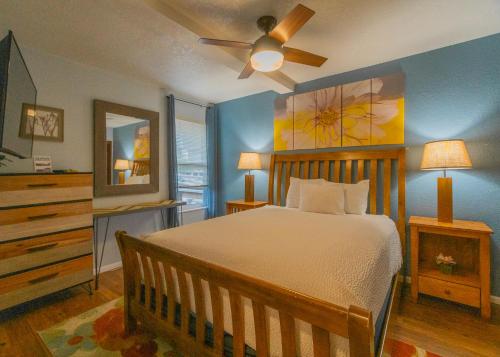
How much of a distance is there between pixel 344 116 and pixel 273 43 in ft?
4.95

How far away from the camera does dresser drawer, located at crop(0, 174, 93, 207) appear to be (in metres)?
1.83

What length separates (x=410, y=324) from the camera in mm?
1840

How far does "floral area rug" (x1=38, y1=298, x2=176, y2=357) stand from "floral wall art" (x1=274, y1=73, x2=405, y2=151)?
2648 mm

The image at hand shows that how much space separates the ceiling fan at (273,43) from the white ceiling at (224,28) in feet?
0.68

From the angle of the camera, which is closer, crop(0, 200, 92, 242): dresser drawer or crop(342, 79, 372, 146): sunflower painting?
crop(0, 200, 92, 242): dresser drawer

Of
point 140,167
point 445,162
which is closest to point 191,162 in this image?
point 140,167

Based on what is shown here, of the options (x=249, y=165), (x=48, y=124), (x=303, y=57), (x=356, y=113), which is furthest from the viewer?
(x=249, y=165)

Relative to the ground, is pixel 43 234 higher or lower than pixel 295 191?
lower

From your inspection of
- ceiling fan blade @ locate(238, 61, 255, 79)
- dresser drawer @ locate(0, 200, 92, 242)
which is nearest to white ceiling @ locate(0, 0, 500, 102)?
ceiling fan blade @ locate(238, 61, 255, 79)

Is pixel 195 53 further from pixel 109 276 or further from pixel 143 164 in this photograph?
pixel 109 276

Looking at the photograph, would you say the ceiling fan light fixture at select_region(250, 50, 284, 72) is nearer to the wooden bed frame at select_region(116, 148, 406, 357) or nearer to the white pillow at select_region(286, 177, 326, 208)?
the white pillow at select_region(286, 177, 326, 208)

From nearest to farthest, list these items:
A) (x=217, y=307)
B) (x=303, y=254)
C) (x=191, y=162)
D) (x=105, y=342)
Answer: (x=217, y=307) < (x=303, y=254) < (x=105, y=342) < (x=191, y=162)

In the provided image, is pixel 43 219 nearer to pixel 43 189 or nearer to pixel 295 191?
pixel 43 189

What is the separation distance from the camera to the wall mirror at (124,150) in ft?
9.13
